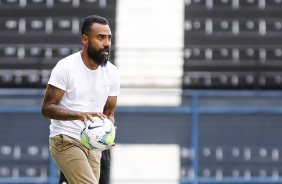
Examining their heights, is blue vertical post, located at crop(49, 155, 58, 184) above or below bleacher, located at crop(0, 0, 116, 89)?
below

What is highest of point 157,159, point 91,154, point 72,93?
point 72,93

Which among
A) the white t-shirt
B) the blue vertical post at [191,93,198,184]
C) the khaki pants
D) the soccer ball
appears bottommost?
the blue vertical post at [191,93,198,184]

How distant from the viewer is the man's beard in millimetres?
7055

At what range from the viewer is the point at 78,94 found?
7.11 meters

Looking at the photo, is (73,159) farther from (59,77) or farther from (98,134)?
(59,77)

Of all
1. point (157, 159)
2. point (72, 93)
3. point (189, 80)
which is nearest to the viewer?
point (72, 93)

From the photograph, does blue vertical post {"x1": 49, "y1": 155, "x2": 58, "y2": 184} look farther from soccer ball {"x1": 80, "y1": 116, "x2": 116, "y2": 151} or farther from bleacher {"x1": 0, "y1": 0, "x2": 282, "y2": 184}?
soccer ball {"x1": 80, "y1": 116, "x2": 116, "y2": 151}

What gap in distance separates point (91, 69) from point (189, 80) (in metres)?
5.34

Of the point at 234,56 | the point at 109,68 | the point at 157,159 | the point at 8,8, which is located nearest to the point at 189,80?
the point at 234,56

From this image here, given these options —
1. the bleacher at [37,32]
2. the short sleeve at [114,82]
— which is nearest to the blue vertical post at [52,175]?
the bleacher at [37,32]

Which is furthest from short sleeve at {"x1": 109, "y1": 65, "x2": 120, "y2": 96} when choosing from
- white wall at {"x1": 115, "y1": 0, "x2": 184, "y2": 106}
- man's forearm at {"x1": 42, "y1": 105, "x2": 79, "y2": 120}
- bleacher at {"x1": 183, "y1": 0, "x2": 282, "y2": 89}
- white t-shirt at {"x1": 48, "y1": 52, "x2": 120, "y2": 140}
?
bleacher at {"x1": 183, "y1": 0, "x2": 282, "y2": 89}

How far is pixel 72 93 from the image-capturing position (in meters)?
7.10

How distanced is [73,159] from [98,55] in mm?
711

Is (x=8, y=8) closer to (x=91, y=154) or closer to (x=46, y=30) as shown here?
(x=46, y=30)
